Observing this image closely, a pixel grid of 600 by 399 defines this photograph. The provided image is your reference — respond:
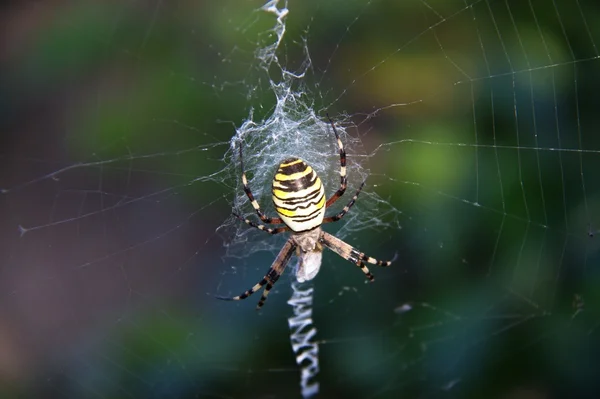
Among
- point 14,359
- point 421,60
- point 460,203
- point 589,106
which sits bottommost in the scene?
point 14,359

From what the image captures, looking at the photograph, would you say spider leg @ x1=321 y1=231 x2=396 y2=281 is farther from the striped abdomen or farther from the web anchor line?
the striped abdomen

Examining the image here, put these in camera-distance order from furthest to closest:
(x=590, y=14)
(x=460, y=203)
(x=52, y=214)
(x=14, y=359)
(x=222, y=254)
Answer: (x=52, y=214), (x=14, y=359), (x=222, y=254), (x=460, y=203), (x=590, y=14)

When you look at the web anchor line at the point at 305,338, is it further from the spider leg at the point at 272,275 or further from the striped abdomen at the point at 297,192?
the striped abdomen at the point at 297,192

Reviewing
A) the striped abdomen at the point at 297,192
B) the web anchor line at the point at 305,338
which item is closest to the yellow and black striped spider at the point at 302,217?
the striped abdomen at the point at 297,192

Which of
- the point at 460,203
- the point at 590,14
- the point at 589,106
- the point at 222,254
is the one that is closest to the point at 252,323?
the point at 222,254

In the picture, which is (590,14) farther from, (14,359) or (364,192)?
(14,359)

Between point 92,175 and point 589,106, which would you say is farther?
point 92,175

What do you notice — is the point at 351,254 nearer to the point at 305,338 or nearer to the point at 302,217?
the point at 302,217
